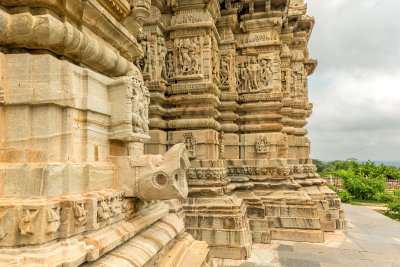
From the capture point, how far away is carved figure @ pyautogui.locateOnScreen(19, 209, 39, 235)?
1949mm

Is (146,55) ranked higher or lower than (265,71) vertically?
lower

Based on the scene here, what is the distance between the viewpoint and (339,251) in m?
6.77

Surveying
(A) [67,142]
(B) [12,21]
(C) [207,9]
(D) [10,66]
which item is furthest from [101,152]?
(C) [207,9]

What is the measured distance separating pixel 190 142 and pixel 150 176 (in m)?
3.94

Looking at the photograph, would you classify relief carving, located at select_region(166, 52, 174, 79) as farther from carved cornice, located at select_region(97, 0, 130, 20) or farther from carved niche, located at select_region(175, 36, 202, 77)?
carved cornice, located at select_region(97, 0, 130, 20)

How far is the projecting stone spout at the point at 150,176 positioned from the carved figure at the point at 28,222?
93 cm

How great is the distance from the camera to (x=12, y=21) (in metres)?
2.19

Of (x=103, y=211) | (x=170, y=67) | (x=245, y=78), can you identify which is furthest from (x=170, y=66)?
(x=103, y=211)

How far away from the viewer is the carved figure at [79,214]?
216 centimetres

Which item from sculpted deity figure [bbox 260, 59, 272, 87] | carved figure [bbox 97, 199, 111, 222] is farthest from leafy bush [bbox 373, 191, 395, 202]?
carved figure [bbox 97, 199, 111, 222]

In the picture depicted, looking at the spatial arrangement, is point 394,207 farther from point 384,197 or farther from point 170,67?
point 170,67

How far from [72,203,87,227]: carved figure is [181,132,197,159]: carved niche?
4.47 m

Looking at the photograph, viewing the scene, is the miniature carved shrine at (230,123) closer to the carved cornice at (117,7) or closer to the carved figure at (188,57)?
the carved figure at (188,57)

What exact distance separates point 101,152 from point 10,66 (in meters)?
1.01
